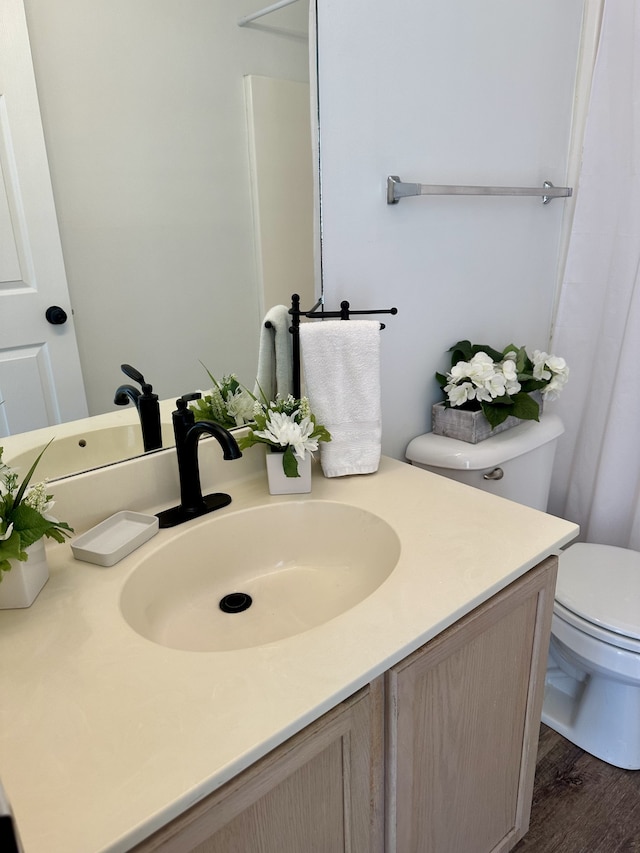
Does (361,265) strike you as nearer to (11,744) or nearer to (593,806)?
(11,744)

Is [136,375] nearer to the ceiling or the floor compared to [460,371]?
nearer to the ceiling

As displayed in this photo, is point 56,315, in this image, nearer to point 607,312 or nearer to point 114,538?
point 114,538

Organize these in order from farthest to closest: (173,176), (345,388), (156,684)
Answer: (345,388)
(173,176)
(156,684)

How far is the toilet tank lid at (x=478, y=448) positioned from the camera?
154 centimetres

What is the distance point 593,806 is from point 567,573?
1.80 ft

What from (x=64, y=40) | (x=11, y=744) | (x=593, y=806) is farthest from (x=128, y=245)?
(x=593, y=806)

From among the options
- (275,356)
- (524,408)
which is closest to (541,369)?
(524,408)

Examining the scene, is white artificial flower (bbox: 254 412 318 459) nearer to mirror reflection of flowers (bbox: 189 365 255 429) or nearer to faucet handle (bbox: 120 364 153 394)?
mirror reflection of flowers (bbox: 189 365 255 429)

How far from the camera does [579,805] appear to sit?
4.92ft

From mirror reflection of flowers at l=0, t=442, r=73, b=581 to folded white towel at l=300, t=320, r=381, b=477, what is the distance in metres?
0.57

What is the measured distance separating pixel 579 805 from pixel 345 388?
117cm

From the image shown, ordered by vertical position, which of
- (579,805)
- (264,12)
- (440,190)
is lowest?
(579,805)

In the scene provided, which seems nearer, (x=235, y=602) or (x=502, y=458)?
(x=235, y=602)

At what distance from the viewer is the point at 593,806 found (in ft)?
4.91
